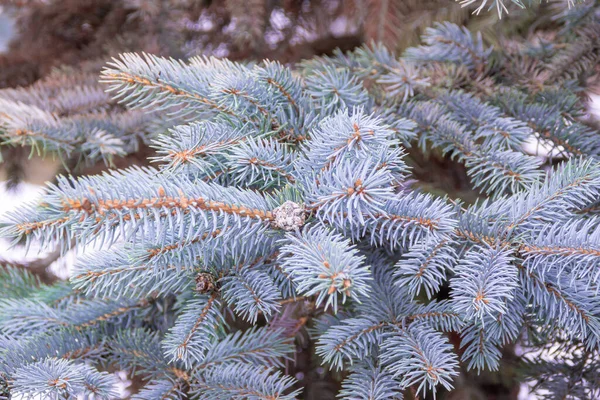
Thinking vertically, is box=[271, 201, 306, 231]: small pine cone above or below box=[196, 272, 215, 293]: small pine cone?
above

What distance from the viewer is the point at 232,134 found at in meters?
0.48

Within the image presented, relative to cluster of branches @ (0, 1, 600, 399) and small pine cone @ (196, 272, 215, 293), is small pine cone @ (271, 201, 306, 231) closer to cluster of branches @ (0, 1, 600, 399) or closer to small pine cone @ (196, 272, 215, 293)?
cluster of branches @ (0, 1, 600, 399)

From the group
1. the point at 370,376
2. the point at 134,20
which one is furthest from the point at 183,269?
the point at 134,20

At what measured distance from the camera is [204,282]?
485 mm

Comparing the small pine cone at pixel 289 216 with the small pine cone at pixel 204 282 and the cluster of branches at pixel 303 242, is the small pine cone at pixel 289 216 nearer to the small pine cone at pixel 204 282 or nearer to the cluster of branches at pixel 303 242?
the cluster of branches at pixel 303 242

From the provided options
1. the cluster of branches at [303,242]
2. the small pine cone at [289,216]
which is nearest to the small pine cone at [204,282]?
the cluster of branches at [303,242]

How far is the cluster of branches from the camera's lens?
379mm

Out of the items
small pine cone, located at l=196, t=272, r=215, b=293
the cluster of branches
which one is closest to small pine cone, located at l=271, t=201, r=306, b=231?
the cluster of branches

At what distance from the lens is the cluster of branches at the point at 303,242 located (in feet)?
1.24

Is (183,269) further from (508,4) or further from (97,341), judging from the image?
(508,4)

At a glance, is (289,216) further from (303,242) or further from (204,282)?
(204,282)

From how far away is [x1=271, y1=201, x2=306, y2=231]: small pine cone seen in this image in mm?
405

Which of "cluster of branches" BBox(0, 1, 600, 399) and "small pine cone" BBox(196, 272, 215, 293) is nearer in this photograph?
"cluster of branches" BBox(0, 1, 600, 399)

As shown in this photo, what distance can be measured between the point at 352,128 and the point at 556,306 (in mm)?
258
